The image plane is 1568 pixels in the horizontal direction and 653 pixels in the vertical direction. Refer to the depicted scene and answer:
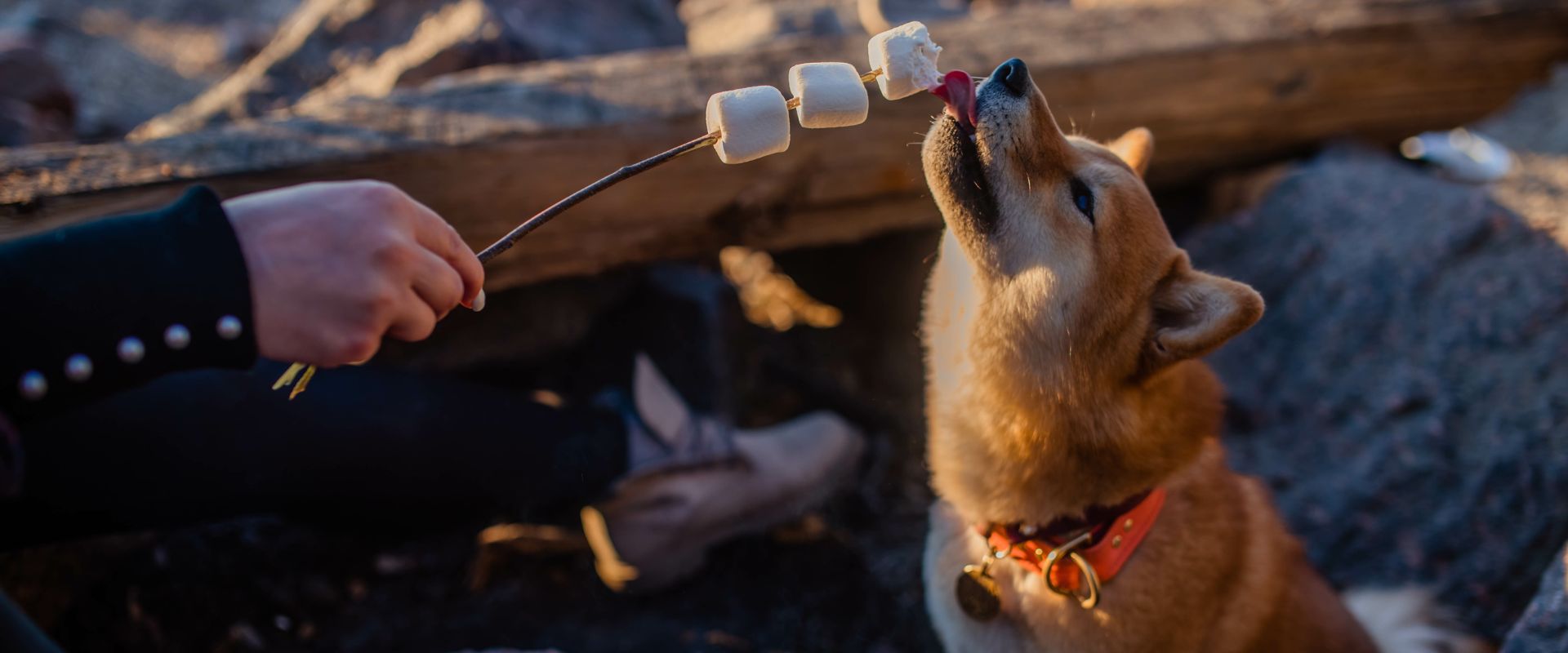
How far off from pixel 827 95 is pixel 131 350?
3.52 ft

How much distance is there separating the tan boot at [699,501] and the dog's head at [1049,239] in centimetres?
116

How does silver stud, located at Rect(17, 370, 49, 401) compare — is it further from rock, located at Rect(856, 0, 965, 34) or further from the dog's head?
rock, located at Rect(856, 0, 965, 34)

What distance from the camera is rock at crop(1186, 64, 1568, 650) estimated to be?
2645mm

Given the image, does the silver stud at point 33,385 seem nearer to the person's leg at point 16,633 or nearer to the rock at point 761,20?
the person's leg at point 16,633

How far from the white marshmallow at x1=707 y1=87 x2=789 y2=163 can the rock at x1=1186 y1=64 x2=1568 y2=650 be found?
7.96 ft

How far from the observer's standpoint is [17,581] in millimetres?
2338

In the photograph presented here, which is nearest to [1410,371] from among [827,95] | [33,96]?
[827,95]

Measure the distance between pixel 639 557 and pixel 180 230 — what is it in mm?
1701

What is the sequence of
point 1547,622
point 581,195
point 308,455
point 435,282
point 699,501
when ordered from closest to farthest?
point 435,282 < point 581,195 < point 1547,622 < point 308,455 < point 699,501

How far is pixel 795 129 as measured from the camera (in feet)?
9.50

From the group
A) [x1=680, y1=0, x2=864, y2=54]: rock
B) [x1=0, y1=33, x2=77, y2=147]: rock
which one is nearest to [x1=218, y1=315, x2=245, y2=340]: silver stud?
[x1=680, y1=0, x2=864, y2=54]: rock

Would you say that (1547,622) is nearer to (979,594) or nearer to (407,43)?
(979,594)

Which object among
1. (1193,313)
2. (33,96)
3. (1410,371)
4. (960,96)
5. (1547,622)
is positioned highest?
(960,96)

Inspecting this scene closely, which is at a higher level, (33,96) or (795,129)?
(33,96)
